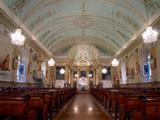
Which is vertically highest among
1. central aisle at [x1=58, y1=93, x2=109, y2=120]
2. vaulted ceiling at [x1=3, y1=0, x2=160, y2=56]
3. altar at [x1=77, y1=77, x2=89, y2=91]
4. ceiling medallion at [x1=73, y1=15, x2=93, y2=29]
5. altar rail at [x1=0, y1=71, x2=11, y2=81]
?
ceiling medallion at [x1=73, y1=15, x2=93, y2=29]

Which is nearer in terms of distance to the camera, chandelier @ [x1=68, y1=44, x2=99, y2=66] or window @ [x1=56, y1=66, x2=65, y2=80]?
chandelier @ [x1=68, y1=44, x2=99, y2=66]

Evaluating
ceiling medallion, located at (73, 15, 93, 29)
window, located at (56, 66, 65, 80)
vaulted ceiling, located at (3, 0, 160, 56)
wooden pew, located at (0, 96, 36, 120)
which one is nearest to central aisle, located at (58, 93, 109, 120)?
wooden pew, located at (0, 96, 36, 120)

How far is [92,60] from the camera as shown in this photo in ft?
89.2

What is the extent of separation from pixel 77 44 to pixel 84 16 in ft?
33.6

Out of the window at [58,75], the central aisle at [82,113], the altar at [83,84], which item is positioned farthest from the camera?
the altar at [83,84]

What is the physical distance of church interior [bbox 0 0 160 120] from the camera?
4617mm

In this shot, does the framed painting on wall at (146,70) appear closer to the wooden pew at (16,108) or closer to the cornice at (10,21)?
the cornice at (10,21)

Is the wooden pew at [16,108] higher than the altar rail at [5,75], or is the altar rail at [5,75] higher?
the altar rail at [5,75]

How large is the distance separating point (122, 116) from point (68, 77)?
22.6m

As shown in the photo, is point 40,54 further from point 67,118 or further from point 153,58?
point 67,118

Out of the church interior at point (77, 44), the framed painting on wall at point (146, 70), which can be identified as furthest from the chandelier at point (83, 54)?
the framed painting on wall at point (146, 70)

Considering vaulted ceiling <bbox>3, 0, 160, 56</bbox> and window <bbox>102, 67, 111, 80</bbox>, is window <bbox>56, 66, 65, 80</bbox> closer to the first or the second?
window <bbox>102, 67, 111, 80</bbox>

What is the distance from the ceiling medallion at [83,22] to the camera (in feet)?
56.2

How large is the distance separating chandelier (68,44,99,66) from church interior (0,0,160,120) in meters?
0.15
